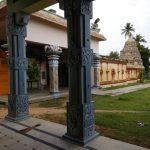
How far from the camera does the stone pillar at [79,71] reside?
212 inches

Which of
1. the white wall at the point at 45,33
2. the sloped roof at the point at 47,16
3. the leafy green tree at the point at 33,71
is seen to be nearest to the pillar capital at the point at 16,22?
the sloped roof at the point at 47,16

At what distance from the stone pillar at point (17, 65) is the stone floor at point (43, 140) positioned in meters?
0.56

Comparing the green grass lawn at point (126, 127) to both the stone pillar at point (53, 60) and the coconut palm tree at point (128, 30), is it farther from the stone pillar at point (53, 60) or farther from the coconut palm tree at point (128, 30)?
the coconut palm tree at point (128, 30)

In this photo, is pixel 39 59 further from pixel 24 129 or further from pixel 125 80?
pixel 24 129

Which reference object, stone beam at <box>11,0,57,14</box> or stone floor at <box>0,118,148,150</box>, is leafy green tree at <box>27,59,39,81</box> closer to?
stone beam at <box>11,0,57,14</box>

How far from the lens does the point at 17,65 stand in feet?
24.5

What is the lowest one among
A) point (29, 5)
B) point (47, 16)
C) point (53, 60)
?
point (53, 60)

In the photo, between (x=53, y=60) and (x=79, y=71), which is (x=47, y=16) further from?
(x=79, y=71)

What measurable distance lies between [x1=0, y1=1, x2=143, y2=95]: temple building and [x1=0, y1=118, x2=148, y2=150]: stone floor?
6.42 metres

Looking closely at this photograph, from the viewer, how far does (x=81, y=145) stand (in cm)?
523

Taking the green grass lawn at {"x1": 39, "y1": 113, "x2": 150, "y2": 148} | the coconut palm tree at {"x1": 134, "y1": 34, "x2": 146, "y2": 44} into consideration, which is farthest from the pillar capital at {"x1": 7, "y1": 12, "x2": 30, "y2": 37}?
the coconut palm tree at {"x1": 134, "y1": 34, "x2": 146, "y2": 44}

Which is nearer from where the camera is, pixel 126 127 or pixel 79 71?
pixel 79 71

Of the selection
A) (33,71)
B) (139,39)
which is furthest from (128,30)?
(33,71)

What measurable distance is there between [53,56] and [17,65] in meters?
6.24
